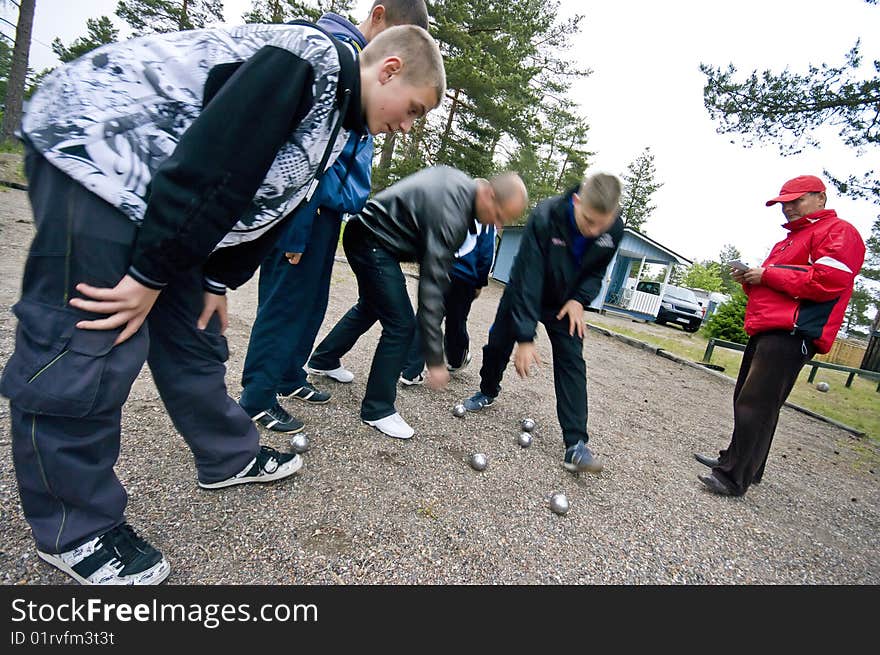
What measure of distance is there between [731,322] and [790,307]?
1156cm

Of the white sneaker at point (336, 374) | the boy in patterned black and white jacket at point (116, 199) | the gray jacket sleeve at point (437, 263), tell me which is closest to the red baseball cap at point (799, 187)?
the gray jacket sleeve at point (437, 263)

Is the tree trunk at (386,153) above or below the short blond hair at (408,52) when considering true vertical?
above

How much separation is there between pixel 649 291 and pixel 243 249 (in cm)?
2285

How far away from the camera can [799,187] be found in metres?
3.14

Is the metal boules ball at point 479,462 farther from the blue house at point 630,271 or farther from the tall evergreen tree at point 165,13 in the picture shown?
the tall evergreen tree at point 165,13

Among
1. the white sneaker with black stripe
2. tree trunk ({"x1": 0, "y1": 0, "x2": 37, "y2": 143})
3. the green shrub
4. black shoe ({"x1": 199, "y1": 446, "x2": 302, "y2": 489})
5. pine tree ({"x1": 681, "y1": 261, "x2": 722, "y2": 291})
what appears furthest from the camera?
pine tree ({"x1": 681, "y1": 261, "x2": 722, "y2": 291})

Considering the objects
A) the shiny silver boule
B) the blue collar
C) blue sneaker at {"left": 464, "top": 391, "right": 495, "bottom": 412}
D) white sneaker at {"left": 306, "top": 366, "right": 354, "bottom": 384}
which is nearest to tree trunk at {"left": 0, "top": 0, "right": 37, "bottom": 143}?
white sneaker at {"left": 306, "top": 366, "right": 354, "bottom": 384}

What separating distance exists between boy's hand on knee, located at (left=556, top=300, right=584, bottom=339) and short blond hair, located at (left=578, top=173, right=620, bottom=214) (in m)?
0.69

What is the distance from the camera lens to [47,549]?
139cm

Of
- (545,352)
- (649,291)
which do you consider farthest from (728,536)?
(649,291)

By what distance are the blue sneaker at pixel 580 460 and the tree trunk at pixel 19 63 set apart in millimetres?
22387

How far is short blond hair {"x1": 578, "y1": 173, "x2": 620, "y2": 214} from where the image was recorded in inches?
107

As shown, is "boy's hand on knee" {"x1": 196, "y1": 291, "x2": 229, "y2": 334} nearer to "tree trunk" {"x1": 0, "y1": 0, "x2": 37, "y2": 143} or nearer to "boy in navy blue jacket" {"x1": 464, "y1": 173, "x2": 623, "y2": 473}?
"boy in navy blue jacket" {"x1": 464, "y1": 173, "x2": 623, "y2": 473}

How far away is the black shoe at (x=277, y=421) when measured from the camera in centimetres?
275
